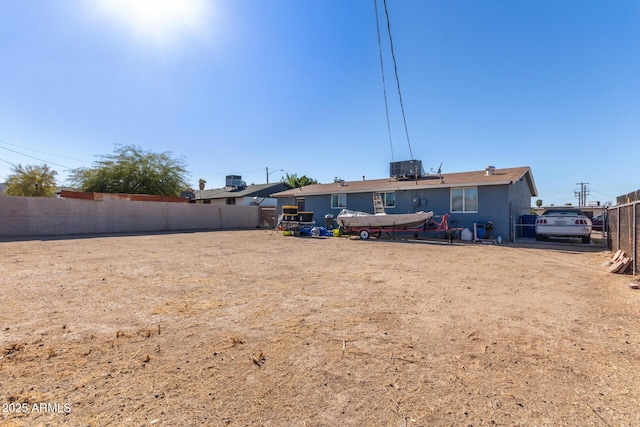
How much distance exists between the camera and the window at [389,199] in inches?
682

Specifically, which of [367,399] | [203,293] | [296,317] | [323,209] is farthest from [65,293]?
[323,209]

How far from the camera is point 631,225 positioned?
670cm

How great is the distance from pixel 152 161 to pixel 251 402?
103 feet

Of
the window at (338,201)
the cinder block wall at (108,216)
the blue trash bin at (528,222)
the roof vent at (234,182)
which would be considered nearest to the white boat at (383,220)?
the window at (338,201)

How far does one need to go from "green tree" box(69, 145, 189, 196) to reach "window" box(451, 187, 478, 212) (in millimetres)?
25748

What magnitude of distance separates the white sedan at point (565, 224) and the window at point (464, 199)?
277 centimetres

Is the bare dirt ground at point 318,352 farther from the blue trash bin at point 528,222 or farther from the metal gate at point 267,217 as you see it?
the metal gate at point 267,217

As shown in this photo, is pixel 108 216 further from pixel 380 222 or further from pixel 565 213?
pixel 565 213

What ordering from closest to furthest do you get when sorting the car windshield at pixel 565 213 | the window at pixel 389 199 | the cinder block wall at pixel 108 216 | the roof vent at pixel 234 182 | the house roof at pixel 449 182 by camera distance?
1. the car windshield at pixel 565 213
2. the house roof at pixel 449 182
3. the cinder block wall at pixel 108 216
4. the window at pixel 389 199
5. the roof vent at pixel 234 182

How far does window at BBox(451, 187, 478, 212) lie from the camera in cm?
1462

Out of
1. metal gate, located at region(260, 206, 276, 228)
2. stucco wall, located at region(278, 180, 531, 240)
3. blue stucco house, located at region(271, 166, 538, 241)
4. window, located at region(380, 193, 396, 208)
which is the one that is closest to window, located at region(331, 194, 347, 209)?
blue stucco house, located at region(271, 166, 538, 241)

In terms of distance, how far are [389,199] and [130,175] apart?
2369 cm

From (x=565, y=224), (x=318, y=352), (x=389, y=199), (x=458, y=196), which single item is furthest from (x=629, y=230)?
(x=389, y=199)

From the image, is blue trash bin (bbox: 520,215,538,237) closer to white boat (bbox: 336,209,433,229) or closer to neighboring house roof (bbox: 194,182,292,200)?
white boat (bbox: 336,209,433,229)
